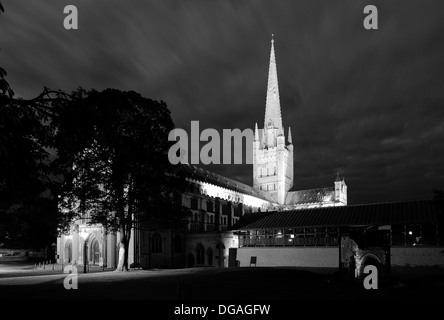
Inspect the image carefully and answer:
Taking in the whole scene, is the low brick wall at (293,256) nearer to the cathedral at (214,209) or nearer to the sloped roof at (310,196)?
the cathedral at (214,209)

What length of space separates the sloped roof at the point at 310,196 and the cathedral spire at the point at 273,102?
1944 cm

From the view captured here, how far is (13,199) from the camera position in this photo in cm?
1556

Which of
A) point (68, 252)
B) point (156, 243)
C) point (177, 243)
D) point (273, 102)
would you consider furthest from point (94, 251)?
point (273, 102)

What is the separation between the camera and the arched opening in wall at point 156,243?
56.5m

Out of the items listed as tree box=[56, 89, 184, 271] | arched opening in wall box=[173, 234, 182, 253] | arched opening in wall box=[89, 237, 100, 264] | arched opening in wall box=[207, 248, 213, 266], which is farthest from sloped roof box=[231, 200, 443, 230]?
arched opening in wall box=[89, 237, 100, 264]

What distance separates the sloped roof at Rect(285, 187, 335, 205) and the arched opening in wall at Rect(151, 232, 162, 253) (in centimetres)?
5668

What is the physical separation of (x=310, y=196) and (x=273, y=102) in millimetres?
28205

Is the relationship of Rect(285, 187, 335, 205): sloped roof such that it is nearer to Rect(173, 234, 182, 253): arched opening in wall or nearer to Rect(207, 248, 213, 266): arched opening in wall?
Rect(207, 248, 213, 266): arched opening in wall

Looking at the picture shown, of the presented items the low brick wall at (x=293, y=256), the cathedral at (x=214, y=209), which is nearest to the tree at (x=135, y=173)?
the cathedral at (x=214, y=209)

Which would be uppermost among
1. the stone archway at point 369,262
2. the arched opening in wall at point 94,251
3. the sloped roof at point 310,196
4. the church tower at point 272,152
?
the church tower at point 272,152

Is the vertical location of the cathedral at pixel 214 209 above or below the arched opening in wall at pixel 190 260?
above

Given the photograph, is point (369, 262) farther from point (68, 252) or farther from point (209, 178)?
point (209, 178)

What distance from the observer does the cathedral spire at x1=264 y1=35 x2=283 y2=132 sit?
11444 cm
